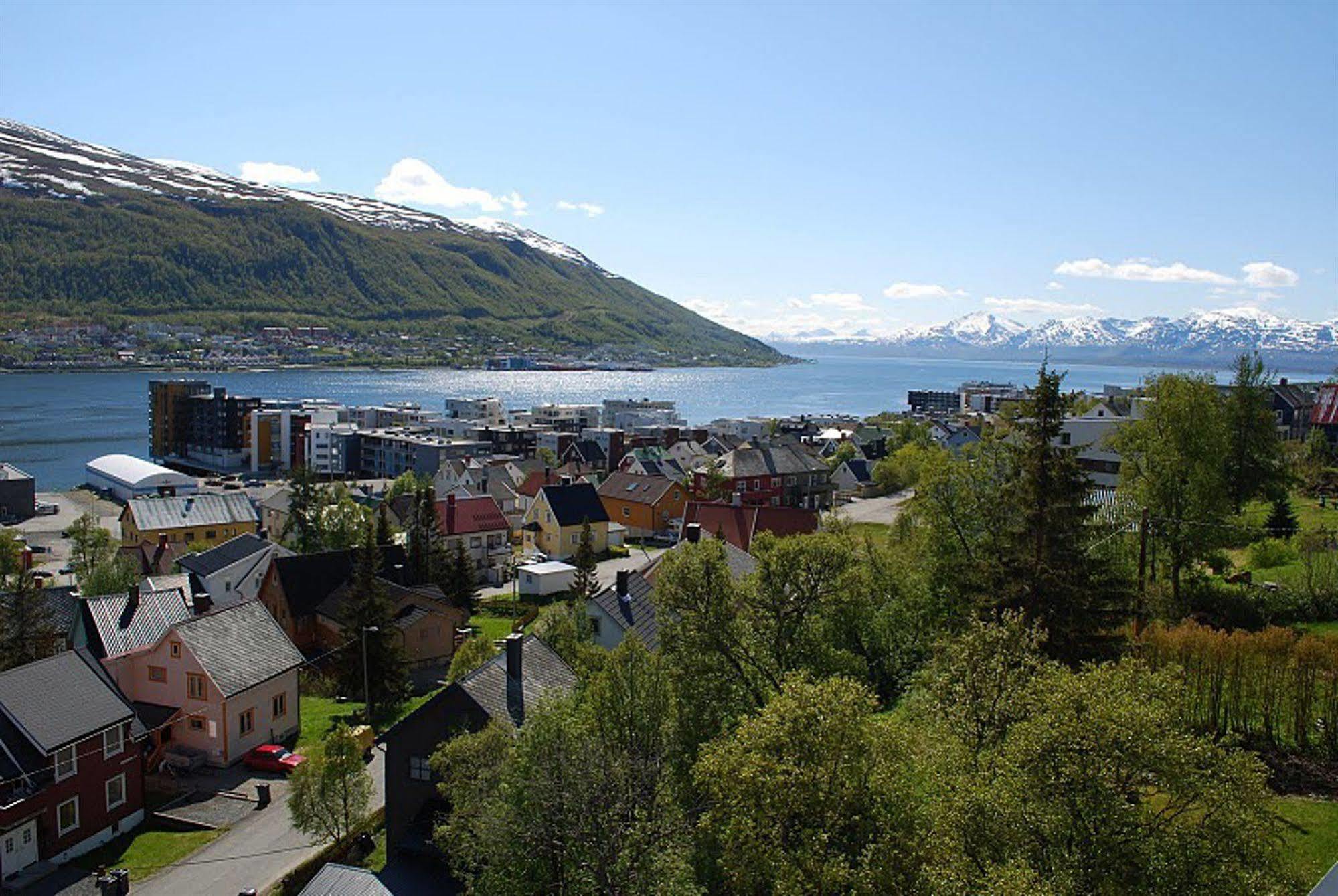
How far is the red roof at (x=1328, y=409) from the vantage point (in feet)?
190

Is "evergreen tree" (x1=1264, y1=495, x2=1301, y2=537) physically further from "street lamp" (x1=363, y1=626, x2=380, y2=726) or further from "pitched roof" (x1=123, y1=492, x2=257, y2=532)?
"pitched roof" (x1=123, y1=492, x2=257, y2=532)

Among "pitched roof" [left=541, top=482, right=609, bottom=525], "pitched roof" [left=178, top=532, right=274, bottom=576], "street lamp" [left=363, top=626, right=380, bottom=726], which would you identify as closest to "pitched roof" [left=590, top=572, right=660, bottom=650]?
"street lamp" [left=363, top=626, right=380, bottom=726]

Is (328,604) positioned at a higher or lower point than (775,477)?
lower

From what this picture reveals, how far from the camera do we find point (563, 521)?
1927 inches

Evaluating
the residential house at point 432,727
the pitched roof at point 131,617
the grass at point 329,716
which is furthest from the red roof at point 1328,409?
the pitched roof at point 131,617

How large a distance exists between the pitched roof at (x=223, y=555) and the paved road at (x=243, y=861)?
19.2 meters

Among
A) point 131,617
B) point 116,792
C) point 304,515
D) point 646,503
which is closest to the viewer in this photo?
point 116,792

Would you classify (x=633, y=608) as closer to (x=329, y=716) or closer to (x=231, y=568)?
(x=329, y=716)

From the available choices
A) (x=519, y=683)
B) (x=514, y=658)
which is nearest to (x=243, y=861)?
(x=519, y=683)

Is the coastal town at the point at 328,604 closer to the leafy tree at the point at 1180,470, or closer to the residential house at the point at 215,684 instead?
the residential house at the point at 215,684

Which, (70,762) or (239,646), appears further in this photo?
(239,646)

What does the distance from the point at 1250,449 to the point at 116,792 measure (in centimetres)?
3540

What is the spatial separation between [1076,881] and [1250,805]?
1996 millimetres

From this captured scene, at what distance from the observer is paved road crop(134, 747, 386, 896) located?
17188 mm
